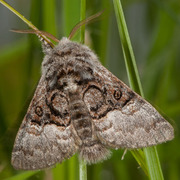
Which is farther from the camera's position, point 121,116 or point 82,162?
point 121,116

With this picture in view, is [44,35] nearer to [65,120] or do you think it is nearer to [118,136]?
[65,120]

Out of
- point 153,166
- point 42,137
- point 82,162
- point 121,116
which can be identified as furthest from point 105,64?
point 153,166

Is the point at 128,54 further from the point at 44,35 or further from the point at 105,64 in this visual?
the point at 105,64

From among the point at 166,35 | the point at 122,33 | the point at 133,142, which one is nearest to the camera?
the point at 122,33

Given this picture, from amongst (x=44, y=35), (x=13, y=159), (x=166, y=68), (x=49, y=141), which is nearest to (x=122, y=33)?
(x=44, y=35)

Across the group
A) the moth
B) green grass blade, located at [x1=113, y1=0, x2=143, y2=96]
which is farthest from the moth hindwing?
green grass blade, located at [x1=113, y1=0, x2=143, y2=96]

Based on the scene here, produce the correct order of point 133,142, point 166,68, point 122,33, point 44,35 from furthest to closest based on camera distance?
point 166,68 → point 44,35 → point 133,142 → point 122,33

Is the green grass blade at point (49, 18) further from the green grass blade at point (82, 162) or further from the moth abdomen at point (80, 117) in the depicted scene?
the moth abdomen at point (80, 117)
